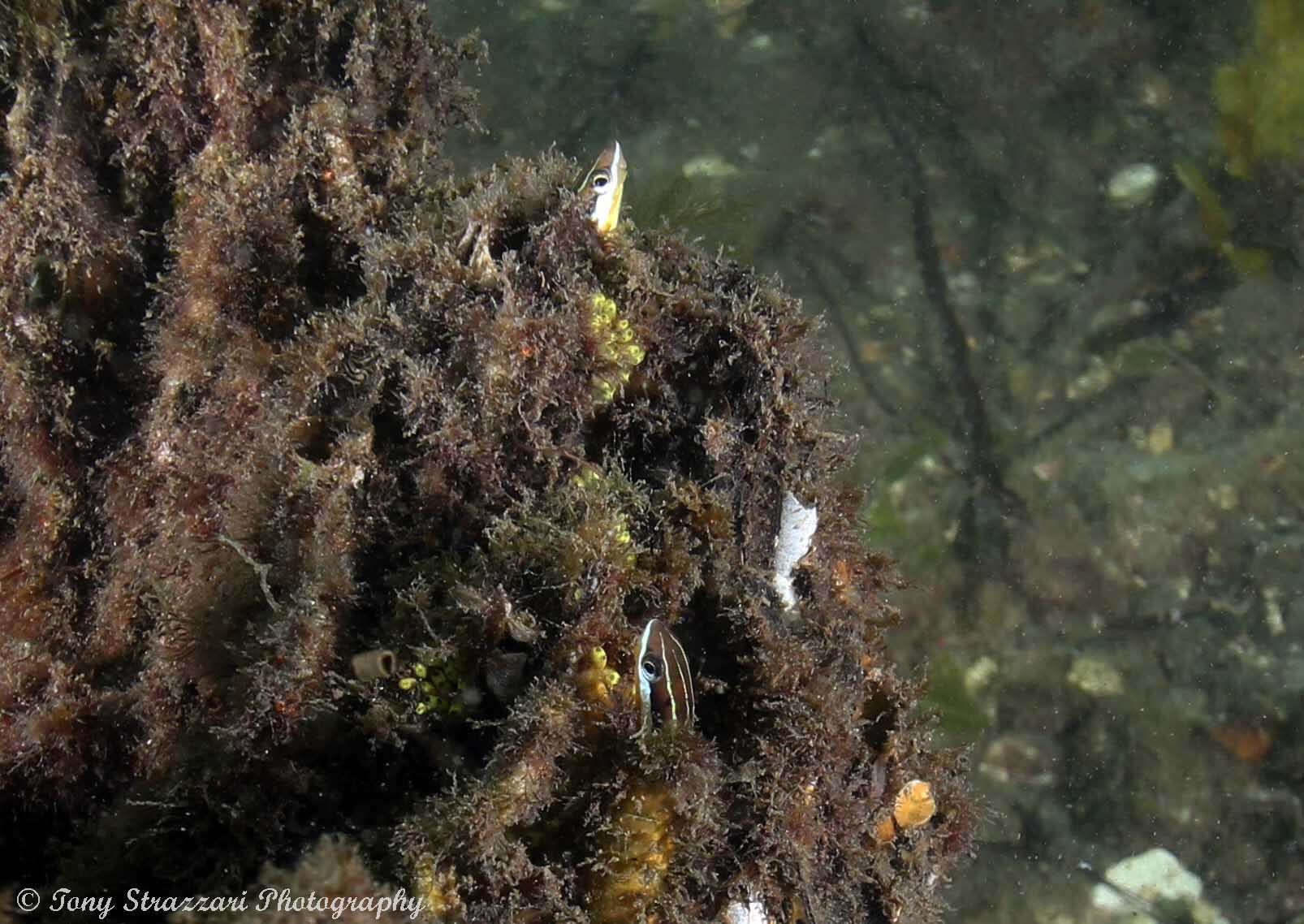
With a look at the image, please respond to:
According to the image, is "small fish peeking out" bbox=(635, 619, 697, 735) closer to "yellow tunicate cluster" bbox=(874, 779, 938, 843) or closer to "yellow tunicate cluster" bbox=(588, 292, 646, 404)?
"yellow tunicate cluster" bbox=(588, 292, 646, 404)

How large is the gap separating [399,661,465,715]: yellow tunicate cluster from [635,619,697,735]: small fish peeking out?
687 millimetres

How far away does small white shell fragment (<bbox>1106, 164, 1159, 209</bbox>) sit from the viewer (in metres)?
4.47

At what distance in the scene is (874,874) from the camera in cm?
299

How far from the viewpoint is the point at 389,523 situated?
9.51 feet

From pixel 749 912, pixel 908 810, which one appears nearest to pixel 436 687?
pixel 749 912

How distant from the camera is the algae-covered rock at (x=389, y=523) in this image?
254 cm

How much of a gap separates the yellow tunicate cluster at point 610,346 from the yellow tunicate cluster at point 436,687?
44.0 inches

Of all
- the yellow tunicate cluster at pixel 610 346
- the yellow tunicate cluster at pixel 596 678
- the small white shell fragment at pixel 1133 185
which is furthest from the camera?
the small white shell fragment at pixel 1133 185

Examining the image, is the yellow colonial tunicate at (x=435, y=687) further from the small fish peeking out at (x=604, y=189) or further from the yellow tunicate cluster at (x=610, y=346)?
the small fish peeking out at (x=604, y=189)

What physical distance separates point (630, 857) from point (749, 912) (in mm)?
522

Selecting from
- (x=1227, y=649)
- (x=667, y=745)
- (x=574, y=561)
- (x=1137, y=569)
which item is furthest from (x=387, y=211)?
(x=1227, y=649)

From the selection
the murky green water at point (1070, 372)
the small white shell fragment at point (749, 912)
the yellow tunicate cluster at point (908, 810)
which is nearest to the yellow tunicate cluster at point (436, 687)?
the small white shell fragment at point (749, 912)

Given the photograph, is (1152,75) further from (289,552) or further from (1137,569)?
(289,552)

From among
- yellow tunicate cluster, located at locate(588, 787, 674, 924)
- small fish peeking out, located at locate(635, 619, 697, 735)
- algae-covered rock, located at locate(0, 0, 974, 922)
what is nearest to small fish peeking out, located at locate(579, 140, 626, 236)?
algae-covered rock, located at locate(0, 0, 974, 922)
